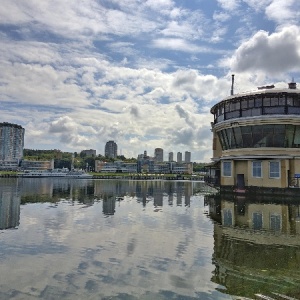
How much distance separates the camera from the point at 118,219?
2559 cm

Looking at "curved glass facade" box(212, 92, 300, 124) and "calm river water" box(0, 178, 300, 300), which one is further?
"curved glass facade" box(212, 92, 300, 124)

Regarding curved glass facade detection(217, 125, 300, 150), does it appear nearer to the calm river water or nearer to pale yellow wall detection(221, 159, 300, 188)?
pale yellow wall detection(221, 159, 300, 188)

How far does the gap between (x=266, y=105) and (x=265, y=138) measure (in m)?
4.78

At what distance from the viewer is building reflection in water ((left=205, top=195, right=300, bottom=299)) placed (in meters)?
11.1

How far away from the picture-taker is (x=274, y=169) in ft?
152

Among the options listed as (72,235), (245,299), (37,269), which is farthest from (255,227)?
(37,269)

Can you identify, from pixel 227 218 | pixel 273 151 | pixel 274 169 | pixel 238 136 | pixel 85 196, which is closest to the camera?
pixel 227 218

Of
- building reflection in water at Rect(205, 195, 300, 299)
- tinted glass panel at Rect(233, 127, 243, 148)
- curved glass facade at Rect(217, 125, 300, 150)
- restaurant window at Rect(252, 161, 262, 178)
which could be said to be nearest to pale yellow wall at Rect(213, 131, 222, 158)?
tinted glass panel at Rect(233, 127, 243, 148)

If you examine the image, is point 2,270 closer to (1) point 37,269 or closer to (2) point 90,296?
(1) point 37,269

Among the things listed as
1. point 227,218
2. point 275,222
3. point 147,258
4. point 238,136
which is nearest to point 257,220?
point 275,222

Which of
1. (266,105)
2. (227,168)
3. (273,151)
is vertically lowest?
(227,168)

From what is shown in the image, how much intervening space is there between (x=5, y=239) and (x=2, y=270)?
19.0 feet

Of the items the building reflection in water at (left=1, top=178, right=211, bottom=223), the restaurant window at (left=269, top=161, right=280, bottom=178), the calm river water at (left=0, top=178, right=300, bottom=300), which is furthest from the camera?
the restaurant window at (left=269, top=161, right=280, bottom=178)

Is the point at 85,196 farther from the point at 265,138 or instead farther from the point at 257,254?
the point at 257,254
